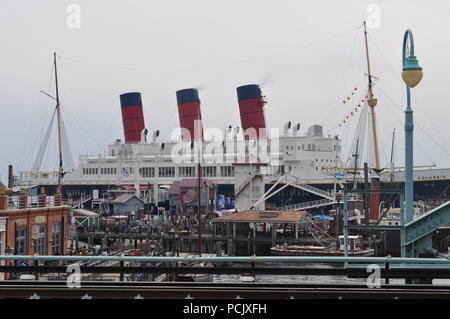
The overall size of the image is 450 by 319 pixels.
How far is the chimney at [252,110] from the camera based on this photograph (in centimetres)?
7975

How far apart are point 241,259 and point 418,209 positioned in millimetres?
52325

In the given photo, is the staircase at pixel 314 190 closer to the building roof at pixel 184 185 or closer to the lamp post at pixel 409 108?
the building roof at pixel 184 185


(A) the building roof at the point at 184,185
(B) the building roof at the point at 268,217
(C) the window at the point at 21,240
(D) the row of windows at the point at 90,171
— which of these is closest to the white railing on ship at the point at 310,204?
(A) the building roof at the point at 184,185

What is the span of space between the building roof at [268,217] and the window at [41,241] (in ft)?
75.9

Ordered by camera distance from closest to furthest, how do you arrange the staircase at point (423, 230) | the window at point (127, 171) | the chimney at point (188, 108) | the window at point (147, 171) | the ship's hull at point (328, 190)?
the staircase at point (423, 230), the ship's hull at point (328, 190), the chimney at point (188, 108), the window at point (147, 171), the window at point (127, 171)

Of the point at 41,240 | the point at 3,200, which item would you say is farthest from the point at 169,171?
the point at 3,200

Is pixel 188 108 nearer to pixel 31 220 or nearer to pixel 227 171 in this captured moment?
pixel 227 171

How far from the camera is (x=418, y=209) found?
5750cm

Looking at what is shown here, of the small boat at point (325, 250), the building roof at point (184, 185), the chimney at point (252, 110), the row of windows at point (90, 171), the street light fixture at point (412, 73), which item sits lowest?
the small boat at point (325, 250)

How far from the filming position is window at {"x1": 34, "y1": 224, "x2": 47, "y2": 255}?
95.2 ft

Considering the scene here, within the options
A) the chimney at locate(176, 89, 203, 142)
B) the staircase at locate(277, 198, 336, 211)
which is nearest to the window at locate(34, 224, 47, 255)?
the staircase at locate(277, 198, 336, 211)

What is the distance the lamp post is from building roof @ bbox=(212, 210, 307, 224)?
3581cm
